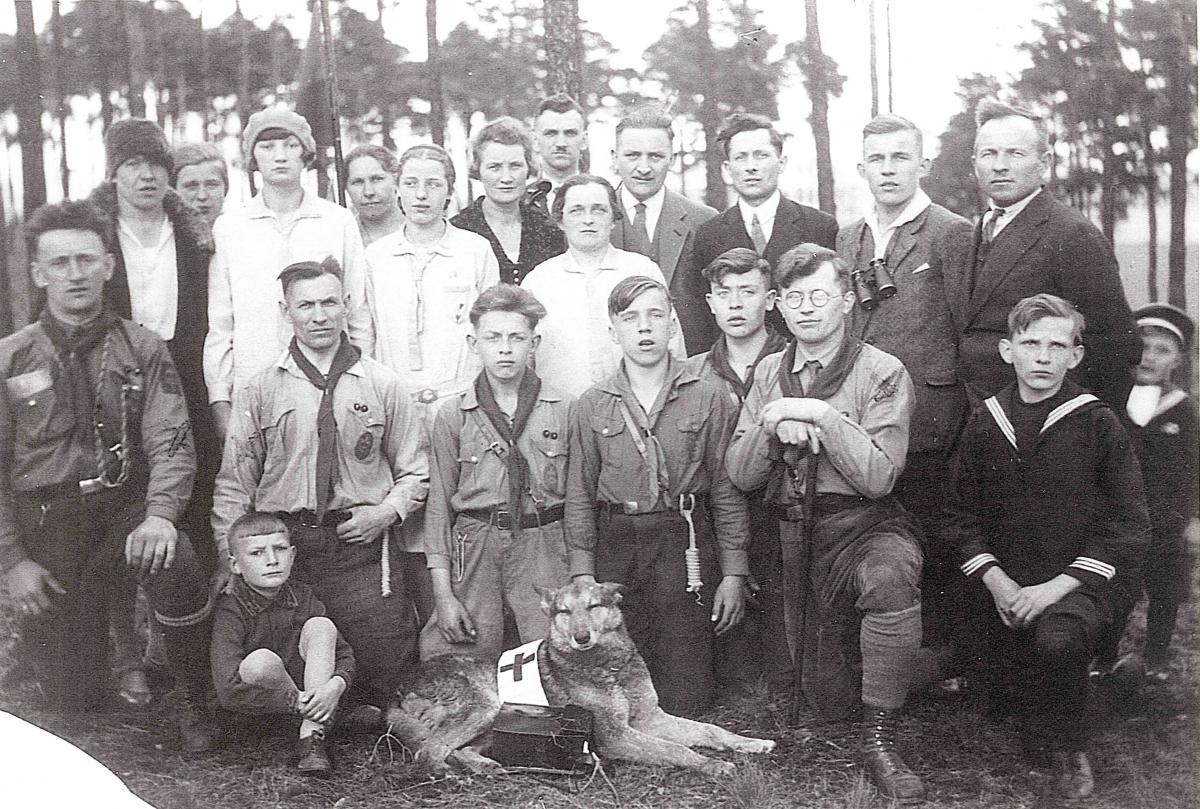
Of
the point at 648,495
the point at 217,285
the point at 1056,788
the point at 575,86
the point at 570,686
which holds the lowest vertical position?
the point at 1056,788

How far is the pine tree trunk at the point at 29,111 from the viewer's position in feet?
12.0

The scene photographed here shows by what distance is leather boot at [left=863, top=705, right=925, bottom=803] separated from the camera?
134 inches

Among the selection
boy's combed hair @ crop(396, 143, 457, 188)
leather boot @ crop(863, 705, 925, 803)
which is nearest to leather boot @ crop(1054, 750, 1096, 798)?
leather boot @ crop(863, 705, 925, 803)

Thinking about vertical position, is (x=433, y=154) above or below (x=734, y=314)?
above

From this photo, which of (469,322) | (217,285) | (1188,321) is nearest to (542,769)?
(469,322)

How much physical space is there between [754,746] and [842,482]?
0.86 meters

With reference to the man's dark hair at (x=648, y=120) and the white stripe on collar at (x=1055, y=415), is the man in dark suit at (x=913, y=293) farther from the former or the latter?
the man's dark hair at (x=648, y=120)

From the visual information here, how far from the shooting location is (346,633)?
363 centimetres

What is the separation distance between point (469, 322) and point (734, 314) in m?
0.84

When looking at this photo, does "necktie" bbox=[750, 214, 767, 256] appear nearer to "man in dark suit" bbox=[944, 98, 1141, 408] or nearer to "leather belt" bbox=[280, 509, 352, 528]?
"man in dark suit" bbox=[944, 98, 1141, 408]

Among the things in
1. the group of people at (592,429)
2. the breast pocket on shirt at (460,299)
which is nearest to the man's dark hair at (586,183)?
the group of people at (592,429)

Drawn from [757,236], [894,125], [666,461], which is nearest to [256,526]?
A: [666,461]

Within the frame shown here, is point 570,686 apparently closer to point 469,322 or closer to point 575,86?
point 469,322

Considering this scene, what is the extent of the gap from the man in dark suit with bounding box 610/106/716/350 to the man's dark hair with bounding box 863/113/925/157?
56 centimetres
